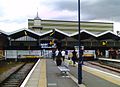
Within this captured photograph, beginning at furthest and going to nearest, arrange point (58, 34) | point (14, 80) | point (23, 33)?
1. point (58, 34)
2. point (23, 33)
3. point (14, 80)

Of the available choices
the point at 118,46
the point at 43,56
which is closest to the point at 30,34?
the point at 43,56

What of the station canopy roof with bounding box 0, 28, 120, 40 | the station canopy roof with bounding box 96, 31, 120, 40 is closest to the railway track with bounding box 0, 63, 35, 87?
the station canopy roof with bounding box 0, 28, 120, 40

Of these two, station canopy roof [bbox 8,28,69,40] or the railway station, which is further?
station canopy roof [bbox 8,28,69,40]

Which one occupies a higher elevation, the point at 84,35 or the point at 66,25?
the point at 66,25

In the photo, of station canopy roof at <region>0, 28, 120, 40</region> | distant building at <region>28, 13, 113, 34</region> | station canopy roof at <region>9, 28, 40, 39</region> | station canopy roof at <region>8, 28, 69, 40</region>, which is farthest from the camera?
distant building at <region>28, 13, 113, 34</region>

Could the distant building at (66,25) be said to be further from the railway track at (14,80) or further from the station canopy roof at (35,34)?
the railway track at (14,80)

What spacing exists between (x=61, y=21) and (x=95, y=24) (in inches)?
707

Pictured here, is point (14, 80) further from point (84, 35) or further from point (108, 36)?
point (108, 36)

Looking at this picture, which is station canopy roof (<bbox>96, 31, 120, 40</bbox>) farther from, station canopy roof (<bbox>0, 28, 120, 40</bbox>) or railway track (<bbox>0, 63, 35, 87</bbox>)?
railway track (<bbox>0, 63, 35, 87</bbox>)

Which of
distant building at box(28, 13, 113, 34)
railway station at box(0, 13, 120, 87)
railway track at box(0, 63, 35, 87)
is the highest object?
distant building at box(28, 13, 113, 34)

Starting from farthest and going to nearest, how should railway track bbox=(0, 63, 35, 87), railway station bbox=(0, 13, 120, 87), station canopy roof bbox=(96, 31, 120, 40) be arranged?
station canopy roof bbox=(96, 31, 120, 40) → railway station bbox=(0, 13, 120, 87) → railway track bbox=(0, 63, 35, 87)

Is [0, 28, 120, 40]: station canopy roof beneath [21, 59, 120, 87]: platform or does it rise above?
above

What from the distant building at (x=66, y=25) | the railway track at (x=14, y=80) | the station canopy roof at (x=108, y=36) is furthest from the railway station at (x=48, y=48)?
the distant building at (x=66, y=25)

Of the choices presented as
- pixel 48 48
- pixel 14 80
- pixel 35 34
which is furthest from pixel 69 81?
pixel 35 34
